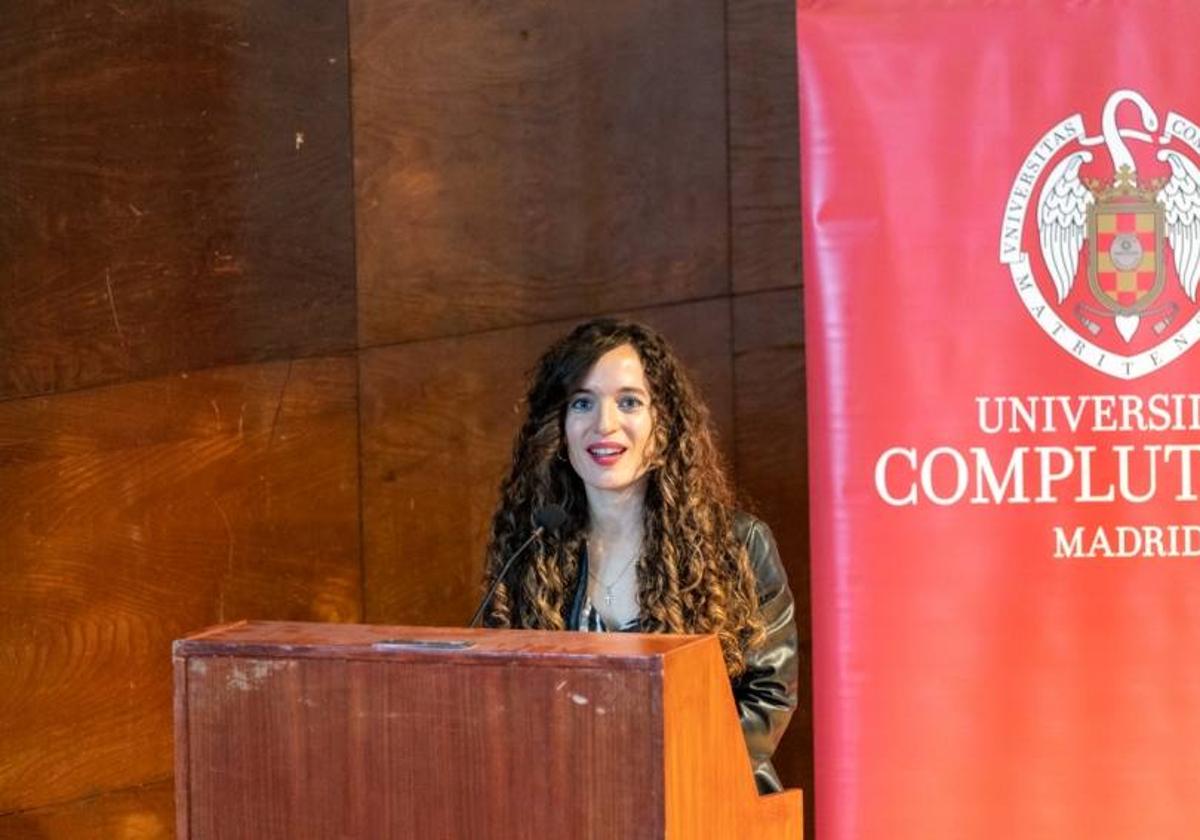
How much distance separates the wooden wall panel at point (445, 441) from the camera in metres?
3.96

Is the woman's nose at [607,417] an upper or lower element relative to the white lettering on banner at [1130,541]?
upper

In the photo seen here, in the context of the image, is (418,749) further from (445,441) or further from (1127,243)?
(445,441)

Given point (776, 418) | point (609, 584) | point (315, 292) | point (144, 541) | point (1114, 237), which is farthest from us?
point (776, 418)

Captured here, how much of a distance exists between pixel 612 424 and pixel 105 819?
4.79ft


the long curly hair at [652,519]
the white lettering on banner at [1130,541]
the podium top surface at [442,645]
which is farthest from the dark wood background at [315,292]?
the podium top surface at [442,645]

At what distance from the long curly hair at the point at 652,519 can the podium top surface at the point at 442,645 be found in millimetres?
969

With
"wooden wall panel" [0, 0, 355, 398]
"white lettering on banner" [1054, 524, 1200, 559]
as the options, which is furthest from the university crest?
"wooden wall panel" [0, 0, 355, 398]

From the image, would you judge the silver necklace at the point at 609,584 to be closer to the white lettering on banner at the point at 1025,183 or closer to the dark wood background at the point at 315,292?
the white lettering on banner at the point at 1025,183

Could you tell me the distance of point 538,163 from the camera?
13.1 feet

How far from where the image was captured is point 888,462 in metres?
3.05

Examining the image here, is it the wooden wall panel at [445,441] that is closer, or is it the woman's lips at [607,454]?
the woman's lips at [607,454]

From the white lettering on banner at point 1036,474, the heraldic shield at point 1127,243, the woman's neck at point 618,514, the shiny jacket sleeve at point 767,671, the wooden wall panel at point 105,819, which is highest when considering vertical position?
the heraldic shield at point 1127,243

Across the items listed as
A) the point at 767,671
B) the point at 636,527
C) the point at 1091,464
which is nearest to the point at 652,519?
the point at 636,527

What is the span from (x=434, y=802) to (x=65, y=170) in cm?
212
